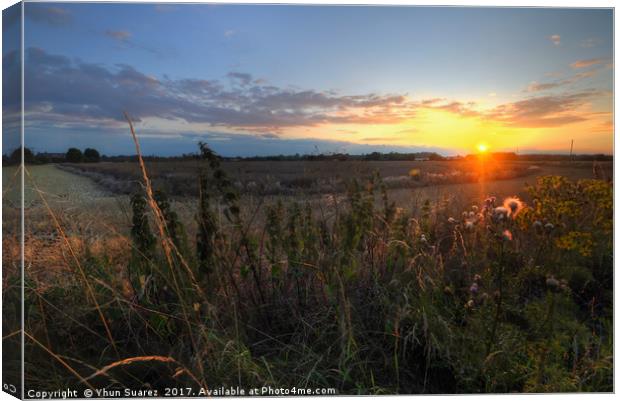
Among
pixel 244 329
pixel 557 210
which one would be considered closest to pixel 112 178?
pixel 244 329

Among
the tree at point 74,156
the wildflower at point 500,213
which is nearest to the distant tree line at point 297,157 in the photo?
the tree at point 74,156

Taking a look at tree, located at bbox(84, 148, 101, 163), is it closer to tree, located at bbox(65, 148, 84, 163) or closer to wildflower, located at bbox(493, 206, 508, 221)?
tree, located at bbox(65, 148, 84, 163)

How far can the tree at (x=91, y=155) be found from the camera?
10.7ft

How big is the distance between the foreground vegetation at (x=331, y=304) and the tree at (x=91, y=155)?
16.3 inches

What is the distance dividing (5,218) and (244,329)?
1.62m

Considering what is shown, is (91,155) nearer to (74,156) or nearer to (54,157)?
(74,156)

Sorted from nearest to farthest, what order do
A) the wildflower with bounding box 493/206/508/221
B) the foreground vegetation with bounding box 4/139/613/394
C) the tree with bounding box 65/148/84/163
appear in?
1. the wildflower with bounding box 493/206/508/221
2. the foreground vegetation with bounding box 4/139/613/394
3. the tree with bounding box 65/148/84/163

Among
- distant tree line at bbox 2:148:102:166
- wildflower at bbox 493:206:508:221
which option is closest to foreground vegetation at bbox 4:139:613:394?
wildflower at bbox 493:206:508:221

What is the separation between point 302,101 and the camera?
330 centimetres

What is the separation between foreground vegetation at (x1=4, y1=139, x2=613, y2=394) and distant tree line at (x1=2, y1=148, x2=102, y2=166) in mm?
378

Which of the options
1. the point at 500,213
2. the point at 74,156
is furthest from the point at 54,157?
the point at 500,213

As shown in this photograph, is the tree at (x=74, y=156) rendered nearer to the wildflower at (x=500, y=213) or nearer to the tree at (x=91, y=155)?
the tree at (x=91, y=155)

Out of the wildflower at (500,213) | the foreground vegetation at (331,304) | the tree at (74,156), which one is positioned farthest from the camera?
the tree at (74,156)

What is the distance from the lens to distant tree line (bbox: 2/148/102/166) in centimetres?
298
